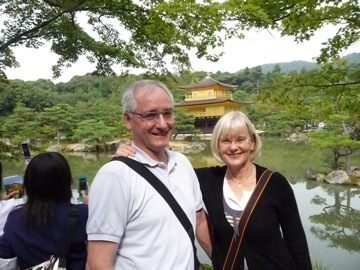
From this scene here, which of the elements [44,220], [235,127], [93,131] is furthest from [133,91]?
[93,131]

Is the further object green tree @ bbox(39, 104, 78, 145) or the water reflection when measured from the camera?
green tree @ bbox(39, 104, 78, 145)

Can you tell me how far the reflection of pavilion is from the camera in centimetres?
2648

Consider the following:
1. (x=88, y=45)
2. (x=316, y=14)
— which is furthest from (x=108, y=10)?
(x=316, y=14)

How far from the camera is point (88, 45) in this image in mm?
3830

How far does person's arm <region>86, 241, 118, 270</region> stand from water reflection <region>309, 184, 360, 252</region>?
22.3 ft

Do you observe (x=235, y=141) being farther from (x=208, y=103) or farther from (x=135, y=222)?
(x=208, y=103)

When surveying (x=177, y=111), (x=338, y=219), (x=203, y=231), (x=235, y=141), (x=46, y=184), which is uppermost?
(x=235, y=141)

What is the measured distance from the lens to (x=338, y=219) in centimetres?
839

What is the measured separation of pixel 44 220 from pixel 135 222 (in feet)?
1.43

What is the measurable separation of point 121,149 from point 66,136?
78.3 feet

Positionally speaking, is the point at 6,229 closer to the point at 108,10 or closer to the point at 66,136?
the point at 108,10

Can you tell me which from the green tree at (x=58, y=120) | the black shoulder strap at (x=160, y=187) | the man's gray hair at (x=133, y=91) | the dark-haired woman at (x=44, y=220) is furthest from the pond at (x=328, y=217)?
the green tree at (x=58, y=120)

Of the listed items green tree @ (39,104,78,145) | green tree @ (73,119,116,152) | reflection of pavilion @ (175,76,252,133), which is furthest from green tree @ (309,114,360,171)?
green tree @ (39,104,78,145)

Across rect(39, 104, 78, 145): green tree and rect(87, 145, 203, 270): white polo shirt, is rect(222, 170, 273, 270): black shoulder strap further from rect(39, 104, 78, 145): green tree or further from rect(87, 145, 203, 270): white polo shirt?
rect(39, 104, 78, 145): green tree
